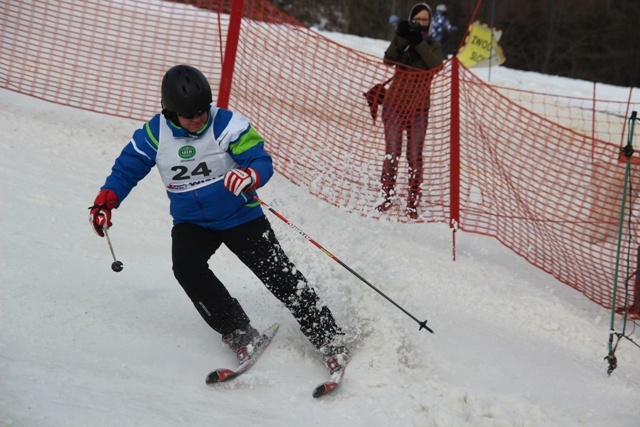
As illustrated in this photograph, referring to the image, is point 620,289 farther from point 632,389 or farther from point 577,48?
point 577,48

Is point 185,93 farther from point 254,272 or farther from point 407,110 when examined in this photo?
point 407,110

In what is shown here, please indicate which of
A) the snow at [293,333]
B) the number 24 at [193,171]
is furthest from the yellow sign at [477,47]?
the number 24 at [193,171]

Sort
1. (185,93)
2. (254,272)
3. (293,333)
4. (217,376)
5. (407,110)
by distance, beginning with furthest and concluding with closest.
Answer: (407,110) → (293,333) → (254,272) → (217,376) → (185,93)

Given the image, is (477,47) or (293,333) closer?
(293,333)

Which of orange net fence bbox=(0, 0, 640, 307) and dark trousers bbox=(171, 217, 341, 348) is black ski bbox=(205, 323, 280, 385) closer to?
dark trousers bbox=(171, 217, 341, 348)

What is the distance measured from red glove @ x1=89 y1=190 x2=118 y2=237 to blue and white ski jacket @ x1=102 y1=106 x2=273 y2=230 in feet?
0.18

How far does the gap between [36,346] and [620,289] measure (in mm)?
4385

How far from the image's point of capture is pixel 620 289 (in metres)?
6.29

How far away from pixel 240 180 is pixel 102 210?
0.76 meters

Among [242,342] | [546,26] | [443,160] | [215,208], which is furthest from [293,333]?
[546,26]

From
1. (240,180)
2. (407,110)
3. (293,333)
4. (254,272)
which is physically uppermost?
(407,110)

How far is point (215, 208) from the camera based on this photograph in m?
4.35

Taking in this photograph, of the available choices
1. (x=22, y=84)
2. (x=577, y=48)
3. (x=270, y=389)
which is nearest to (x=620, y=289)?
(x=270, y=389)

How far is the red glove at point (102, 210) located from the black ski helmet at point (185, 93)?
573 millimetres
